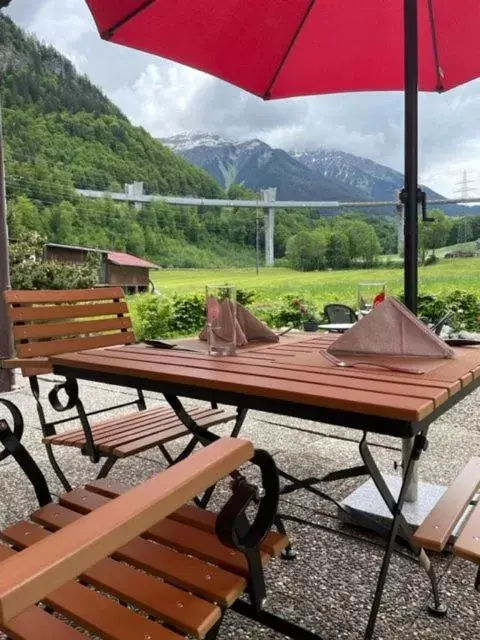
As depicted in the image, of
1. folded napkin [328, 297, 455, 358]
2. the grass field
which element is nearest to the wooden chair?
folded napkin [328, 297, 455, 358]

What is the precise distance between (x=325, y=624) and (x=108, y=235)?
1431cm

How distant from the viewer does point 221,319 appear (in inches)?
62.2

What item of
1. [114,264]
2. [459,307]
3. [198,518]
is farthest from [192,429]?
[114,264]

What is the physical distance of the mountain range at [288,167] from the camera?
17.2 m

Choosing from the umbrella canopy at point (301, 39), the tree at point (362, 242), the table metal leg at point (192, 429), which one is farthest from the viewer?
the tree at point (362, 242)

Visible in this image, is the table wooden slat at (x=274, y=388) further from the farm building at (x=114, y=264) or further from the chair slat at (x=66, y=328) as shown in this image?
the farm building at (x=114, y=264)

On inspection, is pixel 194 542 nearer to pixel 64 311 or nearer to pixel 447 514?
pixel 447 514

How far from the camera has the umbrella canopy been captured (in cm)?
189

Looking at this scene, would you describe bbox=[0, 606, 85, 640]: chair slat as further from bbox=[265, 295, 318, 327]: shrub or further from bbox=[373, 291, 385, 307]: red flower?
bbox=[265, 295, 318, 327]: shrub

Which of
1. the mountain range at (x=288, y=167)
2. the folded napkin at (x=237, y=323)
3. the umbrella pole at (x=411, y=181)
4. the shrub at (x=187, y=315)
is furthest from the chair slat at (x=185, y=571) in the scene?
Result: the mountain range at (x=288, y=167)

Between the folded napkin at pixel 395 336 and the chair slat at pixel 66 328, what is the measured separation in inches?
51.1

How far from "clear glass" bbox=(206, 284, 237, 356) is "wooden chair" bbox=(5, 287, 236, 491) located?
0.37m

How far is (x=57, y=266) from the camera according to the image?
8.66 m

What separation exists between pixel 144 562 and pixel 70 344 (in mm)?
1443
